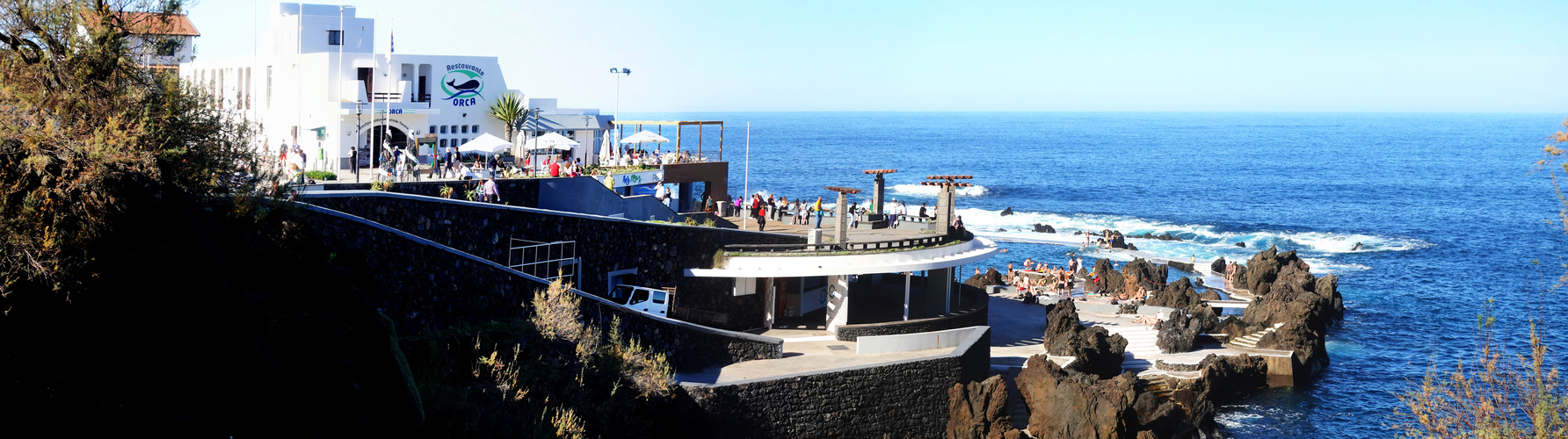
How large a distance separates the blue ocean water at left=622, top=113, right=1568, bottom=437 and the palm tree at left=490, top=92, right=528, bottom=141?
19.5m

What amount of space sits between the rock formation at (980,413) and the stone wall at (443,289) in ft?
18.0

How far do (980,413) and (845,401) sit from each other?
2944 mm

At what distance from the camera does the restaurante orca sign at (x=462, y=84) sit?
30812mm

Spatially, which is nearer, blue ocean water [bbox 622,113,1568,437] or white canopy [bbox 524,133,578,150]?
white canopy [bbox 524,133,578,150]

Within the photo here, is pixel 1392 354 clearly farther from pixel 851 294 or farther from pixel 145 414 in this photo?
pixel 145 414

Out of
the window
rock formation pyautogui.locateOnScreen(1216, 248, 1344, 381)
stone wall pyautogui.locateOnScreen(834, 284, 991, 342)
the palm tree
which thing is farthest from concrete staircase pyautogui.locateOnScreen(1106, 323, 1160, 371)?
the window

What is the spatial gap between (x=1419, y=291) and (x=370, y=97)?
43.5 m

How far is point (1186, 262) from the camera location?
2159 inches

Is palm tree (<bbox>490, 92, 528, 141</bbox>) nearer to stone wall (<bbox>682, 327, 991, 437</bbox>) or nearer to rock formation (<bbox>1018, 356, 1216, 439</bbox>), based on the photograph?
stone wall (<bbox>682, 327, 991, 437</bbox>)

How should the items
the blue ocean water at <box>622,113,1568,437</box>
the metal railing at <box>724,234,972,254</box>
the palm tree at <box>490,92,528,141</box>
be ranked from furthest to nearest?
1. the blue ocean water at <box>622,113,1568,437</box>
2. the palm tree at <box>490,92,528,141</box>
3. the metal railing at <box>724,234,972,254</box>

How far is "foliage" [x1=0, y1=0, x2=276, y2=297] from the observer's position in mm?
13203

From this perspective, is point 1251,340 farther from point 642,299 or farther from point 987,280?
point 642,299

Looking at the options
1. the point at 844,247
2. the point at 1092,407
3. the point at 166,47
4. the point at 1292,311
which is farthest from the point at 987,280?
the point at 166,47

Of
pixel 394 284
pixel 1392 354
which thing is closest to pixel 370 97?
pixel 394 284
